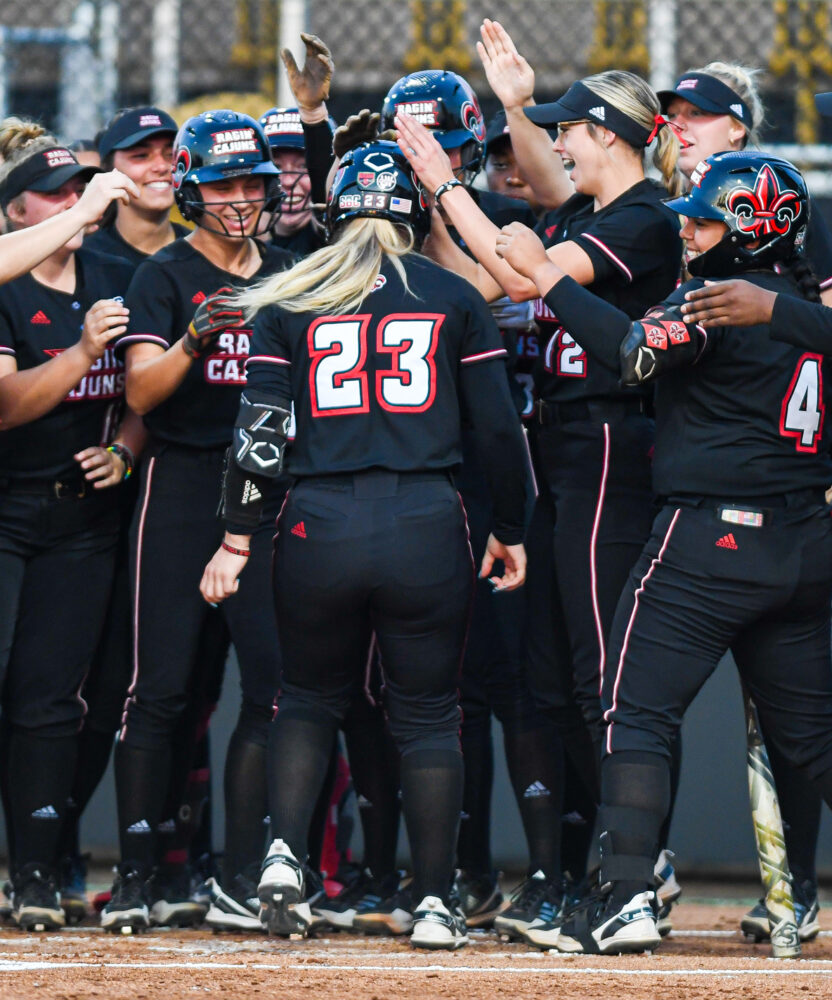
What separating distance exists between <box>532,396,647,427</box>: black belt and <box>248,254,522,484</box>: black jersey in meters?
0.28

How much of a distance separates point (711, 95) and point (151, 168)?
1772mm

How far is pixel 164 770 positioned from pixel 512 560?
1211 millimetres

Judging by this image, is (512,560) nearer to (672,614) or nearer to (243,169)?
(672,614)

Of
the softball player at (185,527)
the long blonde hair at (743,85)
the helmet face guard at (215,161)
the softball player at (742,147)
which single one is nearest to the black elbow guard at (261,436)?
the softball player at (185,527)

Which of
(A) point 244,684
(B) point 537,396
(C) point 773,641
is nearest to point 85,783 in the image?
(A) point 244,684

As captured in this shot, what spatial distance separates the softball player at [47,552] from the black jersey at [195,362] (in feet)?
0.64

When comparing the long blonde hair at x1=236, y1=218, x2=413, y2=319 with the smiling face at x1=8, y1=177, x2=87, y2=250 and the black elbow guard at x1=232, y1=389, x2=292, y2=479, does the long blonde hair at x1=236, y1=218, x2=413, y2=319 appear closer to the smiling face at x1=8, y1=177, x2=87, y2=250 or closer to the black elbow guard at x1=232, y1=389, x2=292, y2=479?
the black elbow guard at x1=232, y1=389, x2=292, y2=479

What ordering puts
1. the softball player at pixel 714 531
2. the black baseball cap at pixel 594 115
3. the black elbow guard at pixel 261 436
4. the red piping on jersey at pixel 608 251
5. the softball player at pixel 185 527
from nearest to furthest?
the softball player at pixel 714 531, the black elbow guard at pixel 261 436, the red piping on jersey at pixel 608 251, the black baseball cap at pixel 594 115, the softball player at pixel 185 527

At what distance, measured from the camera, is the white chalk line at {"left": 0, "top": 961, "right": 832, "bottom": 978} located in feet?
11.5

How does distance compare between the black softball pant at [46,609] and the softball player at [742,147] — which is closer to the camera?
the softball player at [742,147]

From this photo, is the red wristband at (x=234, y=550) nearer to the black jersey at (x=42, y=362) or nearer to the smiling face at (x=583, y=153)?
the black jersey at (x=42, y=362)

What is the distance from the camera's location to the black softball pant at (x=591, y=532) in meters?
4.29

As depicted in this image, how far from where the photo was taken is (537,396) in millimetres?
4645

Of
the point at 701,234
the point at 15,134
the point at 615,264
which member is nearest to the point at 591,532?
the point at 615,264
